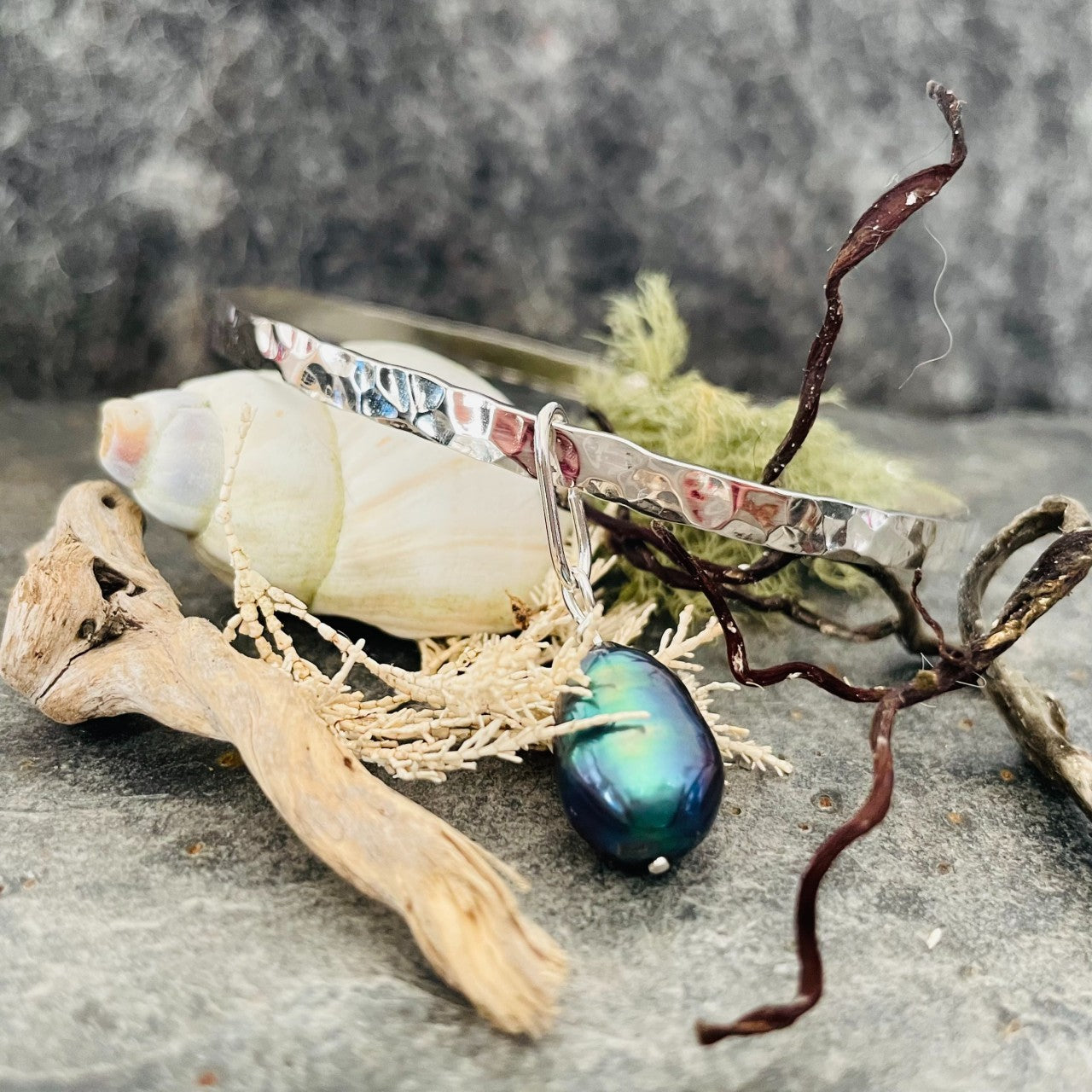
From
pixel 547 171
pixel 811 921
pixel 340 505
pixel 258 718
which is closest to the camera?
pixel 811 921

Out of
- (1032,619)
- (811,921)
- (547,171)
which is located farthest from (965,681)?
(547,171)

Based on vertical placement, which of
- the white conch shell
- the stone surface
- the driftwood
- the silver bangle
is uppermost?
the silver bangle

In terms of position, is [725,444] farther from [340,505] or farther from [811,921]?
[811,921]

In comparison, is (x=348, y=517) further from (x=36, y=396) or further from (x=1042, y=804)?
(x=36, y=396)

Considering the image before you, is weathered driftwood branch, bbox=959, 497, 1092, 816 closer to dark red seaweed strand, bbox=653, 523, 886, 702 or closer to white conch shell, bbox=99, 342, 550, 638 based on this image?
dark red seaweed strand, bbox=653, 523, 886, 702

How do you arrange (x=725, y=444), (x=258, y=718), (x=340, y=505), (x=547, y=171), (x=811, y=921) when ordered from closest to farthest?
1. (x=811, y=921)
2. (x=258, y=718)
3. (x=340, y=505)
4. (x=725, y=444)
5. (x=547, y=171)

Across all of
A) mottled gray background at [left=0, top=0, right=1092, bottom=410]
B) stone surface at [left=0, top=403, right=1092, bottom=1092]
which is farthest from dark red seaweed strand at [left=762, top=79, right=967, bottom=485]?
mottled gray background at [left=0, top=0, right=1092, bottom=410]

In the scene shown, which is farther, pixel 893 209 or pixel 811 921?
pixel 893 209
